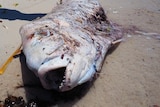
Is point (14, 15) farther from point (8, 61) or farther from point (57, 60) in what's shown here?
point (57, 60)

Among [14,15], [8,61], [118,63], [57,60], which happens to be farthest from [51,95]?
[14,15]

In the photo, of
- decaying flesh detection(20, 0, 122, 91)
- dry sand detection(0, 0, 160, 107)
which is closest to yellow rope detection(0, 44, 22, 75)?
dry sand detection(0, 0, 160, 107)

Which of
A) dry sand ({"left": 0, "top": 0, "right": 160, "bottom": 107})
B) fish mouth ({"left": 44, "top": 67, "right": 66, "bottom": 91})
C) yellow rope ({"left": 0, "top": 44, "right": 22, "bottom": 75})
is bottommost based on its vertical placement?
dry sand ({"left": 0, "top": 0, "right": 160, "bottom": 107})

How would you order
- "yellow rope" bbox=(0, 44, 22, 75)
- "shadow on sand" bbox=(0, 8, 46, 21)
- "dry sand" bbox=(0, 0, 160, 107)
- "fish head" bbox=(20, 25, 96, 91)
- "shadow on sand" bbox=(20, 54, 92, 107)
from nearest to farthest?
"fish head" bbox=(20, 25, 96, 91) → "shadow on sand" bbox=(20, 54, 92, 107) → "dry sand" bbox=(0, 0, 160, 107) → "yellow rope" bbox=(0, 44, 22, 75) → "shadow on sand" bbox=(0, 8, 46, 21)

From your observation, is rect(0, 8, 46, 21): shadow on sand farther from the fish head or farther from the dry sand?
the fish head

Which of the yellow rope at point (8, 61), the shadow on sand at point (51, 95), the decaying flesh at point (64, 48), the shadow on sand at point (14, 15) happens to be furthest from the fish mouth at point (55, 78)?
the shadow on sand at point (14, 15)

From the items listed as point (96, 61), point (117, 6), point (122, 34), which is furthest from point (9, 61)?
point (117, 6)
